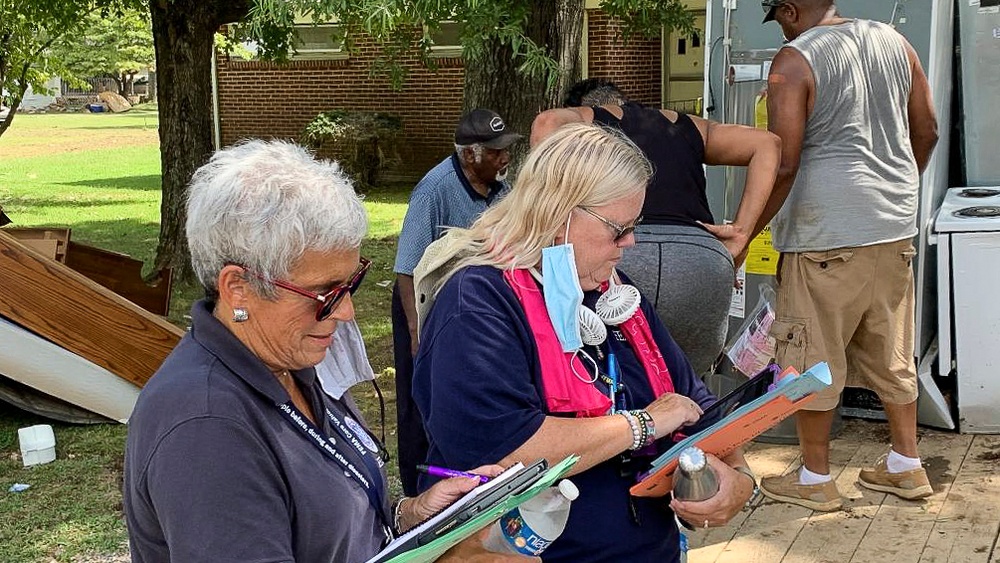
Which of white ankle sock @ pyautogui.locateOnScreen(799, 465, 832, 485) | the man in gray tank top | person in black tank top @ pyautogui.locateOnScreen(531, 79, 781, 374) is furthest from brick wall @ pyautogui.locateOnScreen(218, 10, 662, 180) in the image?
person in black tank top @ pyautogui.locateOnScreen(531, 79, 781, 374)

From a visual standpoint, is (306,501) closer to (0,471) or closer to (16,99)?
(0,471)

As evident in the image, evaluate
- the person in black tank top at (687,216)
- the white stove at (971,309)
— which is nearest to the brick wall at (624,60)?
the white stove at (971,309)

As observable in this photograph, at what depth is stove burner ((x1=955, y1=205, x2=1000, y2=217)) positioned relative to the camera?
5.36 metres

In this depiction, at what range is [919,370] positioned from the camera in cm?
559

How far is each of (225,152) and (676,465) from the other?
116 cm

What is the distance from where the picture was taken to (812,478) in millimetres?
4633

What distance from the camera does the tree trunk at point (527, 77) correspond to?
6.00m

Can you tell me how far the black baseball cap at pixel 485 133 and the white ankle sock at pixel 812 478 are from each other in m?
1.91

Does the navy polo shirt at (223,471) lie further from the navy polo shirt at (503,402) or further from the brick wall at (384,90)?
the brick wall at (384,90)

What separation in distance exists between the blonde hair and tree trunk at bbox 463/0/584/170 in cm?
346

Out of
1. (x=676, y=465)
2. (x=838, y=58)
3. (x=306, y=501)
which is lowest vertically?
(x=676, y=465)

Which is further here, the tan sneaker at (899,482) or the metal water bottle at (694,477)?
the tan sneaker at (899,482)

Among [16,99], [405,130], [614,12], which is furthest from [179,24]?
[405,130]

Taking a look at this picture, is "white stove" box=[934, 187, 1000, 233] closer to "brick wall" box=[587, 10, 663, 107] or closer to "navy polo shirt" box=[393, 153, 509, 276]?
"navy polo shirt" box=[393, 153, 509, 276]
